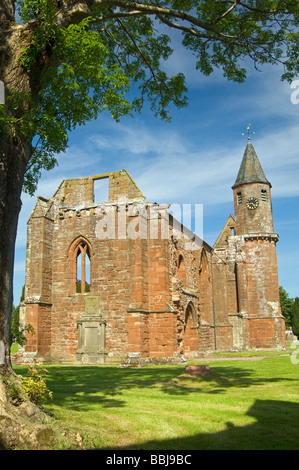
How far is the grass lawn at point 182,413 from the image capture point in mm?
5070

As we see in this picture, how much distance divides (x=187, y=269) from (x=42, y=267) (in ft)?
28.1

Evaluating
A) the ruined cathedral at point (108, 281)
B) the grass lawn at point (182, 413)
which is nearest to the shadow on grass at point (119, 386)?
the grass lawn at point (182, 413)

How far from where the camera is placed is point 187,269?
81.4 ft

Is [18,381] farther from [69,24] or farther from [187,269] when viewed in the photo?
[187,269]

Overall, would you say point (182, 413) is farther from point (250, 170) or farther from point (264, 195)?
point (250, 170)

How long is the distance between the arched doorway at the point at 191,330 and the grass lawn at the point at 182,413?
1243 centimetres

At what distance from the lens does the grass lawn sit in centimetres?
507

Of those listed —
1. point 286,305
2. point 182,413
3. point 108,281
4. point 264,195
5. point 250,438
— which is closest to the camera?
point 250,438

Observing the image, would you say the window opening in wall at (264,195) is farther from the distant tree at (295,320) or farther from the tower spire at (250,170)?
the distant tree at (295,320)

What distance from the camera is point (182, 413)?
265 inches

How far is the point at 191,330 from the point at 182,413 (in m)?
17.5

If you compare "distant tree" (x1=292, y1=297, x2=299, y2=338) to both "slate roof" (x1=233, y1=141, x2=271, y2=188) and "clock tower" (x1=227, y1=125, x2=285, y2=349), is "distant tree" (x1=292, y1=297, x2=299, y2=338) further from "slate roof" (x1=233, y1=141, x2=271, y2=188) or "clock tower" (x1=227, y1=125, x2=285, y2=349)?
"slate roof" (x1=233, y1=141, x2=271, y2=188)

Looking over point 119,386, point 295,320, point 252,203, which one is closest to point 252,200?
point 252,203

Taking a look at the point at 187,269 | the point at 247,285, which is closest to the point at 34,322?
the point at 187,269
